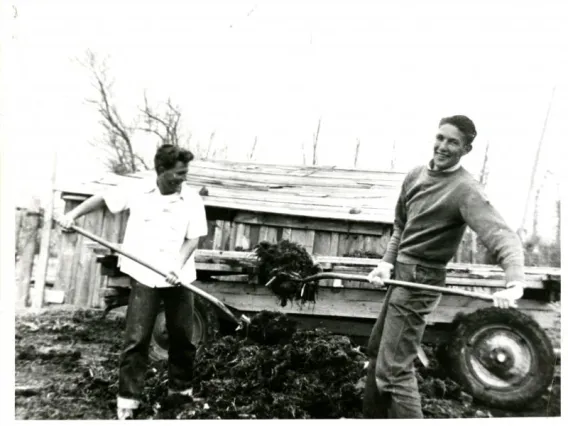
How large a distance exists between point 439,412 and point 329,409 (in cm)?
66

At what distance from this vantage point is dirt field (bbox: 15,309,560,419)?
2.96 metres

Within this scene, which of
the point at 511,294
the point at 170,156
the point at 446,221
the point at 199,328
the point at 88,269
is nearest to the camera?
the point at 511,294

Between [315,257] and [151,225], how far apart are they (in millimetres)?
1321

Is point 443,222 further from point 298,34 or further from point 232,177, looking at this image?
point 232,177

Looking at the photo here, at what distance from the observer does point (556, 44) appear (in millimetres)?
3438

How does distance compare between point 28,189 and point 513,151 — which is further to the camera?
point 513,151

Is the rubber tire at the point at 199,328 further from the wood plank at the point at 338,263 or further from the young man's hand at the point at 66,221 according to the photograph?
the young man's hand at the point at 66,221

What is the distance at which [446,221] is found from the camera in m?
2.51

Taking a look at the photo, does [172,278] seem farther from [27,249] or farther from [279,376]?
[27,249]

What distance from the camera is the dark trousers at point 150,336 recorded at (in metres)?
2.80

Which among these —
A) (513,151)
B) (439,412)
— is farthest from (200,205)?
(513,151)

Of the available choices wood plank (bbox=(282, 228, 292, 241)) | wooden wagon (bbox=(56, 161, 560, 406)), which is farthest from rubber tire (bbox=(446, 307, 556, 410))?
wood plank (bbox=(282, 228, 292, 241))

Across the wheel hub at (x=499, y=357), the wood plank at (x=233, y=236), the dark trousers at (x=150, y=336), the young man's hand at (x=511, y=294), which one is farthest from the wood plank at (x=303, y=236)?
the young man's hand at (x=511, y=294)

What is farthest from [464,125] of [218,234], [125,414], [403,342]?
[218,234]
